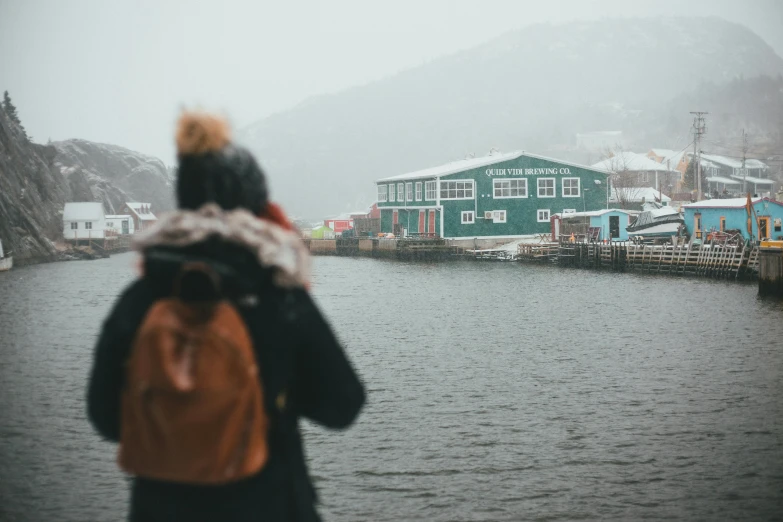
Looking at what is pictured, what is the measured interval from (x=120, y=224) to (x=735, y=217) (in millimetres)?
99983

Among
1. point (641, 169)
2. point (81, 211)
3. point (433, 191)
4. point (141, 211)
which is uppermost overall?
point (641, 169)

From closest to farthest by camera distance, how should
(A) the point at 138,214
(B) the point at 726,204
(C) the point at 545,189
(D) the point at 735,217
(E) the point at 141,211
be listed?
1. (D) the point at 735,217
2. (B) the point at 726,204
3. (C) the point at 545,189
4. (A) the point at 138,214
5. (E) the point at 141,211

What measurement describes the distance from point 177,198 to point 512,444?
988 cm

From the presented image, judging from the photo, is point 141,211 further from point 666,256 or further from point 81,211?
point 666,256

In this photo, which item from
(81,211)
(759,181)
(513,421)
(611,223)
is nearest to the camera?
(513,421)

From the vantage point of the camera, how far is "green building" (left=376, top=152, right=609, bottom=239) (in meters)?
69.4

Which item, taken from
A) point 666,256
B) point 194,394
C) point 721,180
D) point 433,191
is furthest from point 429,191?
point 194,394

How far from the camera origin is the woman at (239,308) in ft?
9.37

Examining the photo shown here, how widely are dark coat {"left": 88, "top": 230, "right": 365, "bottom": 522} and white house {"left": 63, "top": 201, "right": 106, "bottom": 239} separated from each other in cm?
10596

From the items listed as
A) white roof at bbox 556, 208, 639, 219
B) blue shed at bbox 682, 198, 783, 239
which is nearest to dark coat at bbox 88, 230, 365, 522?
blue shed at bbox 682, 198, 783, 239

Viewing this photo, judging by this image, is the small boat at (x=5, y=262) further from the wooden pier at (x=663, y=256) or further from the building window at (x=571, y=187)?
the building window at (x=571, y=187)

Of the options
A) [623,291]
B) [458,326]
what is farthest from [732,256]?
[458,326]

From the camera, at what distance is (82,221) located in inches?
4087

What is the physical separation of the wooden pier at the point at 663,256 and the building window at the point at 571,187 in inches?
370
